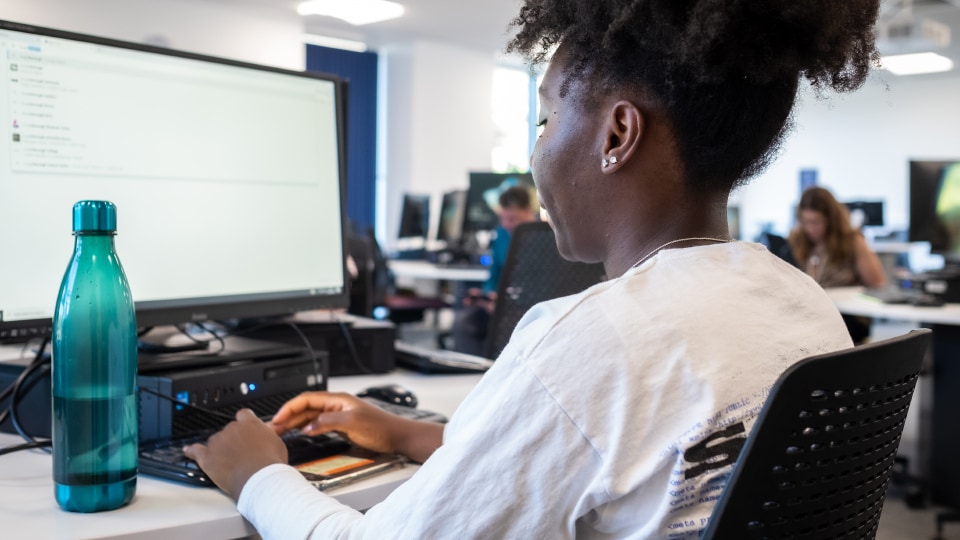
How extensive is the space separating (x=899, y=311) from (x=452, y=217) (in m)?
3.76

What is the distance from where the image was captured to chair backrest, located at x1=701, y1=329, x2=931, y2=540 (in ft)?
1.86

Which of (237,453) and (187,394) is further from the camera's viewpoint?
(187,394)

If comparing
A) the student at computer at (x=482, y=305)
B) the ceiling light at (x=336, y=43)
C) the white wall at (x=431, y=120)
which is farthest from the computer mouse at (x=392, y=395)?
the ceiling light at (x=336, y=43)

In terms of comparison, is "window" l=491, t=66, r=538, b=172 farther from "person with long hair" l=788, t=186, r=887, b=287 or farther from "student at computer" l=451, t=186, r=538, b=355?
"person with long hair" l=788, t=186, r=887, b=287

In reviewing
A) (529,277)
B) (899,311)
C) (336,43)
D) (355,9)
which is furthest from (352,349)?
(336,43)

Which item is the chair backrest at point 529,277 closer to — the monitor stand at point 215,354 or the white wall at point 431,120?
the monitor stand at point 215,354

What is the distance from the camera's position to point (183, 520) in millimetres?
823

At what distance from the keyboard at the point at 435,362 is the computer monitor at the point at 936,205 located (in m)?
2.74

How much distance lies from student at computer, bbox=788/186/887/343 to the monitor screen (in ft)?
6.18

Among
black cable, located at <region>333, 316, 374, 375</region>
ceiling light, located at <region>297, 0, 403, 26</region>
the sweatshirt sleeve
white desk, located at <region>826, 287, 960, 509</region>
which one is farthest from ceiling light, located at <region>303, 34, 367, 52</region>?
the sweatshirt sleeve

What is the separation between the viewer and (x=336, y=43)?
346 inches

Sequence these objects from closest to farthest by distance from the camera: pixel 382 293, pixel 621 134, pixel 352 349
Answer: pixel 621 134
pixel 352 349
pixel 382 293

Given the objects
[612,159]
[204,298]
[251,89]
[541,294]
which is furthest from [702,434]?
[541,294]

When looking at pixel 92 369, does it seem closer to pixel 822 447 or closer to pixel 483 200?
pixel 822 447
